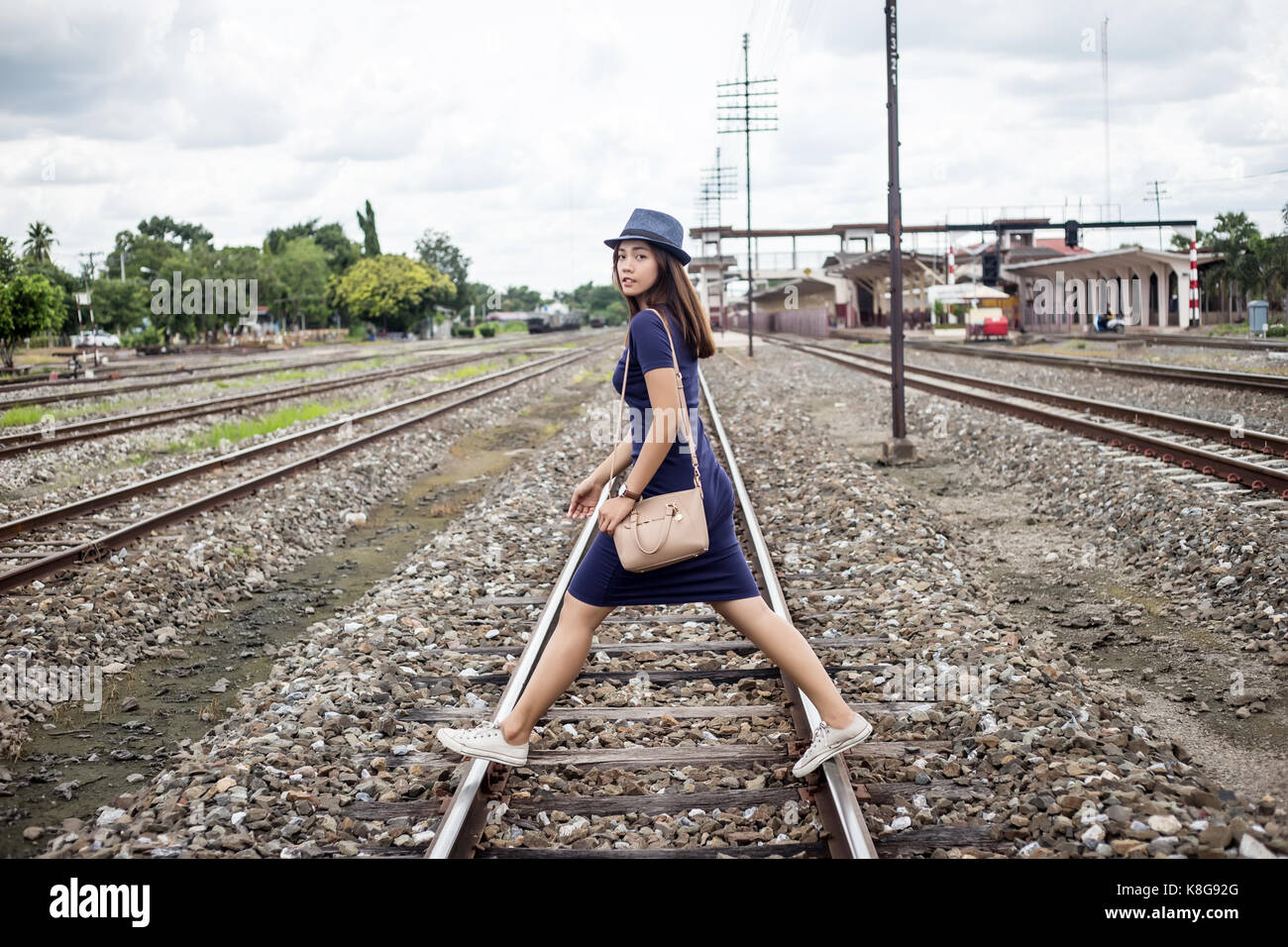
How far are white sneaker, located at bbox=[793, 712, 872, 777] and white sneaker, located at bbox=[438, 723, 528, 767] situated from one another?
99cm

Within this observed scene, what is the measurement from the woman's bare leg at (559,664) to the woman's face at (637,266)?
1083mm

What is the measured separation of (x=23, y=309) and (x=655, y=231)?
38331mm

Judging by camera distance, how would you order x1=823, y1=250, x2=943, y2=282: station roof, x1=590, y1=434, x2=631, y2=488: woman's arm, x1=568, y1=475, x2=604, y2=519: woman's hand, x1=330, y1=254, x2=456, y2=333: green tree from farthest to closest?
x1=330, y1=254, x2=456, y2=333: green tree
x1=823, y1=250, x2=943, y2=282: station roof
x1=568, y1=475, x2=604, y2=519: woman's hand
x1=590, y1=434, x2=631, y2=488: woman's arm

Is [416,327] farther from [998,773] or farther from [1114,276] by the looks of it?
[998,773]

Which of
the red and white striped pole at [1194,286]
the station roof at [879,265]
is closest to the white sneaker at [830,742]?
the red and white striped pole at [1194,286]

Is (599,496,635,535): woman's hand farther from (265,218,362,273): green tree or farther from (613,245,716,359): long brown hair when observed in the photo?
(265,218,362,273): green tree

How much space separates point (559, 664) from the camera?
3758 millimetres

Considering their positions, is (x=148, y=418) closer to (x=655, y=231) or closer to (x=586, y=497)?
(x=586, y=497)

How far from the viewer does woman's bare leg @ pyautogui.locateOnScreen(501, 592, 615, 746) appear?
371 cm

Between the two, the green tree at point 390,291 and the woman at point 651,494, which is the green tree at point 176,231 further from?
the woman at point 651,494

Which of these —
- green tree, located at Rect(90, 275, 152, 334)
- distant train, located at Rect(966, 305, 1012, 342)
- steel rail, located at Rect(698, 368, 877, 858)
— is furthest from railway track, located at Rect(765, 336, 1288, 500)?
green tree, located at Rect(90, 275, 152, 334)
